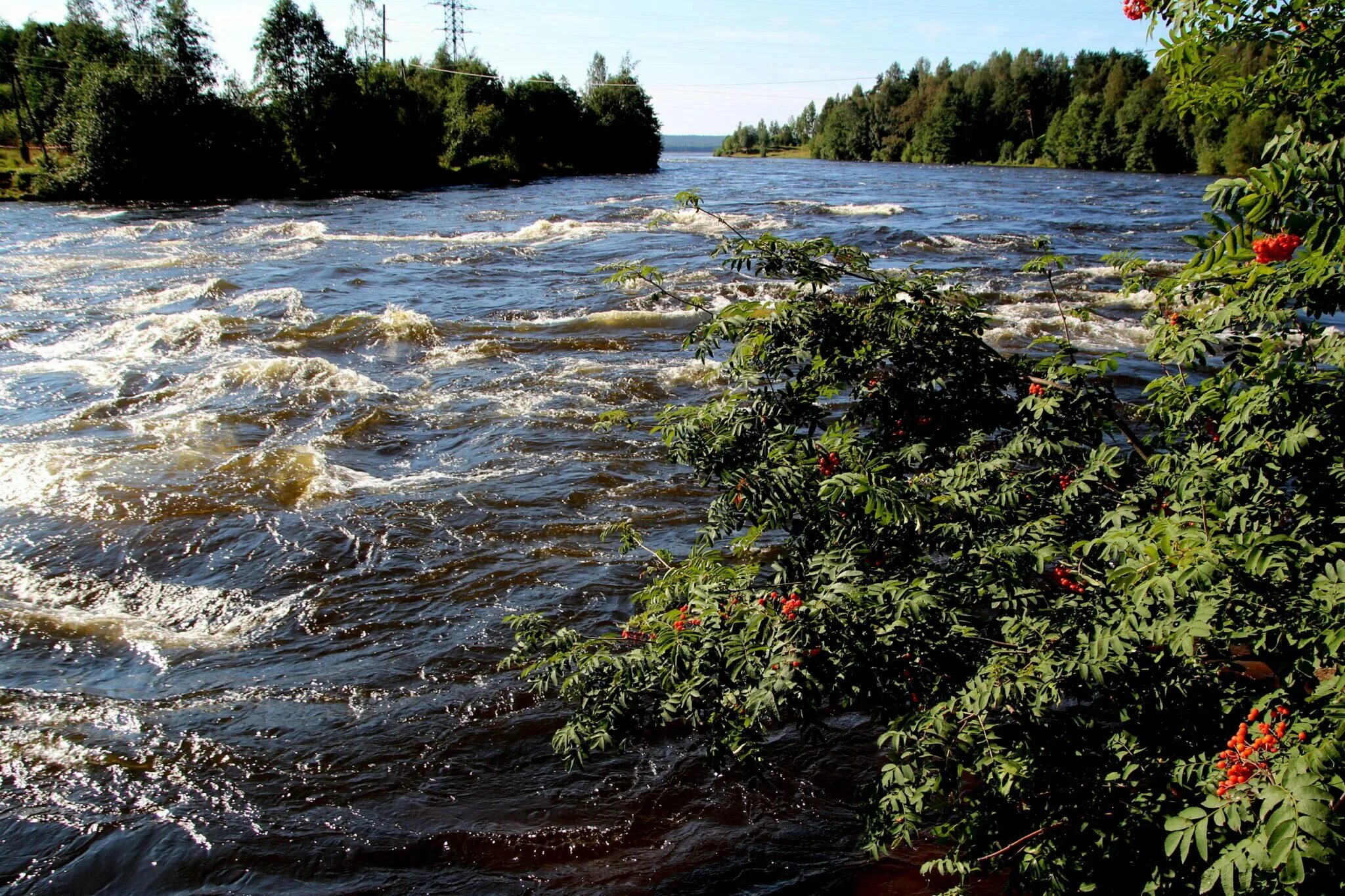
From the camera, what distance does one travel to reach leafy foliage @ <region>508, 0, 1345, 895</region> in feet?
8.83

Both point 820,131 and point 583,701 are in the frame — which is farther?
point 820,131

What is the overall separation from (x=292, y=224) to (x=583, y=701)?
2927 cm

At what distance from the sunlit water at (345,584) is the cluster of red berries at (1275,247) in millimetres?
3297

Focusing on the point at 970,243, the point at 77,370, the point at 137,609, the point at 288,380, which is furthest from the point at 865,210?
the point at 137,609

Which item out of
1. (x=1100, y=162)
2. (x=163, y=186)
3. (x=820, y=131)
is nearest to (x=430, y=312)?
(x=163, y=186)

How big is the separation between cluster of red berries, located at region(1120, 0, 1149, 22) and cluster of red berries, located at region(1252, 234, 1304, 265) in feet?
3.46

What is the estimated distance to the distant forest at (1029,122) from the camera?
199 ft

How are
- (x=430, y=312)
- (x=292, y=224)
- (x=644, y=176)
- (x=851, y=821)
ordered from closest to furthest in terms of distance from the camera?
1. (x=851, y=821)
2. (x=430, y=312)
3. (x=292, y=224)
4. (x=644, y=176)

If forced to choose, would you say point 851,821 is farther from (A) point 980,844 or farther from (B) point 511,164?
(B) point 511,164

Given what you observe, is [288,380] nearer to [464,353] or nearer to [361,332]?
[464,353]

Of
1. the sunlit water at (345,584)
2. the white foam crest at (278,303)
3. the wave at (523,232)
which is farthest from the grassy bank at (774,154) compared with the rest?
the sunlit water at (345,584)

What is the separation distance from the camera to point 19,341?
1502 centimetres

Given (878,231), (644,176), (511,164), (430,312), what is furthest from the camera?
(644,176)

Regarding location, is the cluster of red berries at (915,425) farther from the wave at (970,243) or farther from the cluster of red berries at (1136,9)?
the wave at (970,243)
